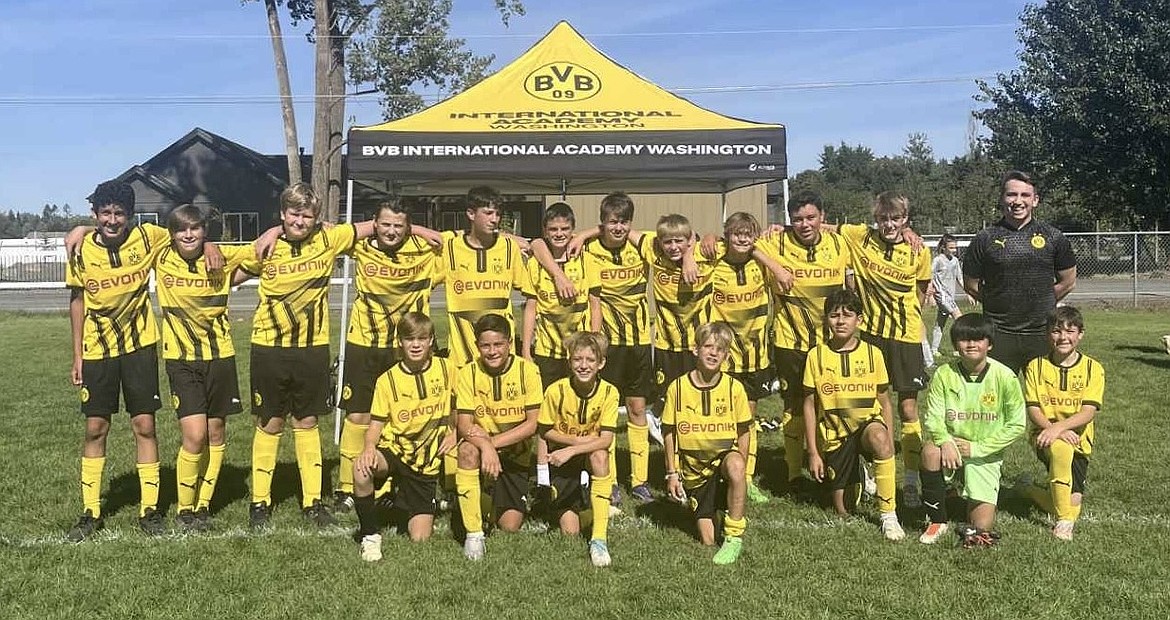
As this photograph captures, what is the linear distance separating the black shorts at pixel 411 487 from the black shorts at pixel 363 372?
638 mm

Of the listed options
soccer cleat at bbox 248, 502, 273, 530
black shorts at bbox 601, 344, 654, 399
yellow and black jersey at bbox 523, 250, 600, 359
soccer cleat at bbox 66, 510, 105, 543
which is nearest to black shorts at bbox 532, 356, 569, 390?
yellow and black jersey at bbox 523, 250, 600, 359

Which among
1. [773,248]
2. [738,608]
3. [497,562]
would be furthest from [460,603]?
[773,248]

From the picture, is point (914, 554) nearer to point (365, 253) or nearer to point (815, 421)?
point (815, 421)

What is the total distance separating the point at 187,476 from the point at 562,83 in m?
4.17

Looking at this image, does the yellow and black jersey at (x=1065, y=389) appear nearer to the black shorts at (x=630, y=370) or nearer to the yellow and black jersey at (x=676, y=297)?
the yellow and black jersey at (x=676, y=297)

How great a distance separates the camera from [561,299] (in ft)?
18.6

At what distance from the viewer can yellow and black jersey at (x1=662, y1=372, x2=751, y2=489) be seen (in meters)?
4.82

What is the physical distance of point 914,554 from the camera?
4535 millimetres

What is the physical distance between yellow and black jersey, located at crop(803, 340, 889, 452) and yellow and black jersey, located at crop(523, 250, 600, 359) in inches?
56.8

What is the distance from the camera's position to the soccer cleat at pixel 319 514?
518 centimetres

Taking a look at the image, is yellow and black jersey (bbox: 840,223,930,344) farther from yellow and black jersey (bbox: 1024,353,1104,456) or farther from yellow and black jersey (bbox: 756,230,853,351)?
yellow and black jersey (bbox: 1024,353,1104,456)

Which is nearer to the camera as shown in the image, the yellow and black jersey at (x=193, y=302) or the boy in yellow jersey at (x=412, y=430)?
the boy in yellow jersey at (x=412, y=430)

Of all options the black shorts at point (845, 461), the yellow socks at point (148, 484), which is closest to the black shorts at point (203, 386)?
the yellow socks at point (148, 484)

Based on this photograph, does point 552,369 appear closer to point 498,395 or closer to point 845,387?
point 498,395
